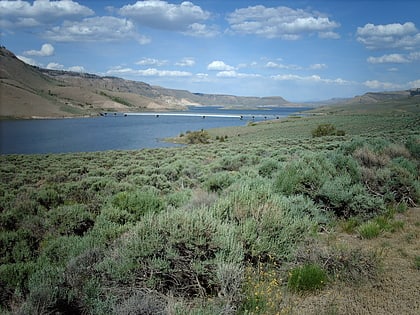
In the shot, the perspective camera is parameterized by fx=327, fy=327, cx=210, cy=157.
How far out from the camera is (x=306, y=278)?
4.36 metres

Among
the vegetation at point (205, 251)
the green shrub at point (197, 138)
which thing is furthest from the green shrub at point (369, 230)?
the green shrub at point (197, 138)

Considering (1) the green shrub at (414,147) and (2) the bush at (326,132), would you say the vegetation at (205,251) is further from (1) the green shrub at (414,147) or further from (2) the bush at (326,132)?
(2) the bush at (326,132)

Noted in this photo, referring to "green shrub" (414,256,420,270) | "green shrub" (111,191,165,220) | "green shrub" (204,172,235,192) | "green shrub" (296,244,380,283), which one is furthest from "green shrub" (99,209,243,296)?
"green shrub" (204,172,235,192)

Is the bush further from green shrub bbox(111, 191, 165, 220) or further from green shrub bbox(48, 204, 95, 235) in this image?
green shrub bbox(48, 204, 95, 235)

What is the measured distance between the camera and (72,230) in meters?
7.81

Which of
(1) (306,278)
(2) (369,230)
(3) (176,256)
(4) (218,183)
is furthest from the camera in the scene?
(4) (218,183)

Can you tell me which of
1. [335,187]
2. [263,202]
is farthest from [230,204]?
[335,187]

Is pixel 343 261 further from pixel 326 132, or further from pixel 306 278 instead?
pixel 326 132

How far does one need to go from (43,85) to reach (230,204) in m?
216

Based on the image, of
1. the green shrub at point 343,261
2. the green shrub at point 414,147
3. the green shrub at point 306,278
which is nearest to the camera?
the green shrub at point 306,278

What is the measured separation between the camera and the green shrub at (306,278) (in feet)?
14.1

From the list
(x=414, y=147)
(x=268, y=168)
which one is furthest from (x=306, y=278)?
(x=414, y=147)

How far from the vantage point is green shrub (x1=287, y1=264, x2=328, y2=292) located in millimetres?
4289

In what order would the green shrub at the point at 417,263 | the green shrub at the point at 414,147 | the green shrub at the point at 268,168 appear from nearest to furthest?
1. the green shrub at the point at 417,263
2. the green shrub at the point at 268,168
3. the green shrub at the point at 414,147
